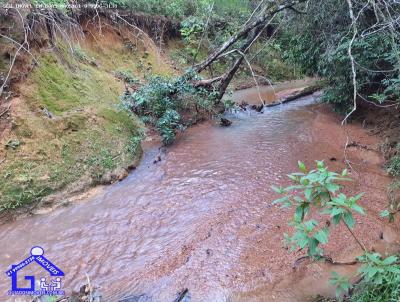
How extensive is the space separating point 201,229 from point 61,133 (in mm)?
3071

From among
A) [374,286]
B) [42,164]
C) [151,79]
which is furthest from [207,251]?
[151,79]

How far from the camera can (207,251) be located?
11.6 feet

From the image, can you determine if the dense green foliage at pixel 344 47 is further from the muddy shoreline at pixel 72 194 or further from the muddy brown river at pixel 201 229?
the muddy shoreline at pixel 72 194

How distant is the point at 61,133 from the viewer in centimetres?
568

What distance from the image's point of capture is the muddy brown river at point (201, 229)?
Result: 3096 millimetres

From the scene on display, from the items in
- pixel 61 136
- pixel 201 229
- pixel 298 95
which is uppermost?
pixel 61 136

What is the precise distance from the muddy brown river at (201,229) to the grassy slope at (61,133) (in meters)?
0.45

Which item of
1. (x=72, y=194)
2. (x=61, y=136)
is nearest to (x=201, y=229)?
(x=72, y=194)

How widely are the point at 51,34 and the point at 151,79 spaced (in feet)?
7.41

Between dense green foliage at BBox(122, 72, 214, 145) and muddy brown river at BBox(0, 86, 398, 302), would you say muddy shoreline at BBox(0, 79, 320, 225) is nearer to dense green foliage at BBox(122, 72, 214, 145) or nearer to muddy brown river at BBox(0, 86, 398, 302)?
muddy brown river at BBox(0, 86, 398, 302)

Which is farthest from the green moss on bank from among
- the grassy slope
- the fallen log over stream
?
the fallen log over stream

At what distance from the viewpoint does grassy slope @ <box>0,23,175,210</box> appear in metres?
4.89

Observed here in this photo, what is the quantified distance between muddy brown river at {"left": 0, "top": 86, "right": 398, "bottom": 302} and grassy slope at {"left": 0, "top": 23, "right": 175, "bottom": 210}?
1.47ft

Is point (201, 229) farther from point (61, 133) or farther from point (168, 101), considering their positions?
point (168, 101)
